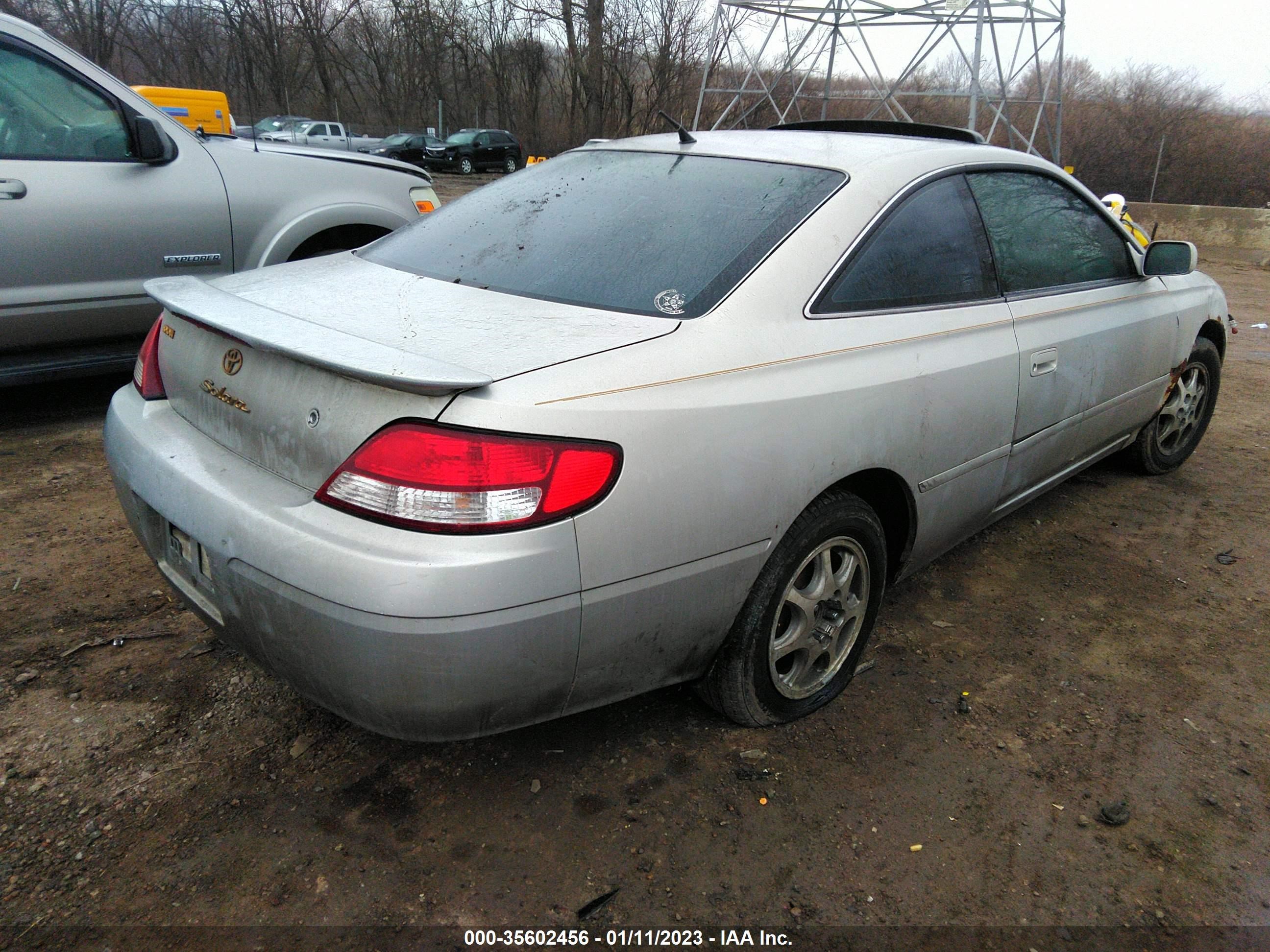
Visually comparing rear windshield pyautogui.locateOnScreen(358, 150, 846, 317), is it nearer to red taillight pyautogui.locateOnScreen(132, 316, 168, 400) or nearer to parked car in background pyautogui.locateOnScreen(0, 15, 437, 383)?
red taillight pyautogui.locateOnScreen(132, 316, 168, 400)

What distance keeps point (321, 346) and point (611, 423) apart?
24.8 inches

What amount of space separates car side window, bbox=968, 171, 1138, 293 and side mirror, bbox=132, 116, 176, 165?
389cm

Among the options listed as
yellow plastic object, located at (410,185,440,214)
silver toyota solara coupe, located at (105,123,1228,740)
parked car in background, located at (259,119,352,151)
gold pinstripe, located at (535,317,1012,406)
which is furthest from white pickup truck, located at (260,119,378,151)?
gold pinstripe, located at (535,317,1012,406)

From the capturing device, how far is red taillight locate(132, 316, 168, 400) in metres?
2.39

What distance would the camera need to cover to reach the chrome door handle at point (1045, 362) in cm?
297

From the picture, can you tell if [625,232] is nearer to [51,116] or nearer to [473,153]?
[51,116]

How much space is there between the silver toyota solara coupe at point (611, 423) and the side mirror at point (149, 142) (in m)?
2.38

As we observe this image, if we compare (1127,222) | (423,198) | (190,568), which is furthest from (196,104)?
(190,568)

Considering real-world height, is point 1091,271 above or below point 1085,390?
above

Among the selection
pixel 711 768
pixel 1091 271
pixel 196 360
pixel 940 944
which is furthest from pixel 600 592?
pixel 1091 271

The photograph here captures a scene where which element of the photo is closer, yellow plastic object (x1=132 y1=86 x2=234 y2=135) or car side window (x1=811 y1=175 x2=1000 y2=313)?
car side window (x1=811 y1=175 x2=1000 y2=313)

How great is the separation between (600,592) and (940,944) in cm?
103

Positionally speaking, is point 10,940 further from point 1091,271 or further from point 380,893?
point 1091,271

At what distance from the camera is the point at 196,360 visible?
220 cm
